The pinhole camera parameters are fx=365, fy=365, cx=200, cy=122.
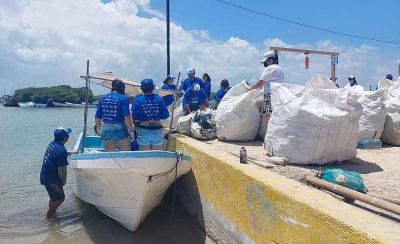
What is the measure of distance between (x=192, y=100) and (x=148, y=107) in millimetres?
3213

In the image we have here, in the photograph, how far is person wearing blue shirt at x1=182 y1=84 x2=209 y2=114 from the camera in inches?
341

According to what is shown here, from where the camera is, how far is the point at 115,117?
567cm

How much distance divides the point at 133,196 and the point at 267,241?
93.9 inches

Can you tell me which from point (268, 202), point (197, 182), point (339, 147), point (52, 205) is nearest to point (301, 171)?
point (339, 147)

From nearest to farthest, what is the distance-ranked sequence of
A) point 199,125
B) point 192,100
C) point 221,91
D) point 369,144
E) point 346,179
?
point 346,179, point 369,144, point 199,125, point 192,100, point 221,91

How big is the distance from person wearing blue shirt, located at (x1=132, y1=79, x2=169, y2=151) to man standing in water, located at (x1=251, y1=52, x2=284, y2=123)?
194 cm

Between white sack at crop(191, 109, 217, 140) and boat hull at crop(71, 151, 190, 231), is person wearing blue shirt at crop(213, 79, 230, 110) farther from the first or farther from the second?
boat hull at crop(71, 151, 190, 231)

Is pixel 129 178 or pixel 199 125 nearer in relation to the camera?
pixel 129 178

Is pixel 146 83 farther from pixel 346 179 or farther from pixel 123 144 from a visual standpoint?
pixel 346 179

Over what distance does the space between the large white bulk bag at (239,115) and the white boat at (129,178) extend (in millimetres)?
1521

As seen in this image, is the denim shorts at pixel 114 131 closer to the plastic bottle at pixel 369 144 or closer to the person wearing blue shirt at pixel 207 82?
the plastic bottle at pixel 369 144

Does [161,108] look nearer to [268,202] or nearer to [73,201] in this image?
[268,202]

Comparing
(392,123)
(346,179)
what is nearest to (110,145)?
(346,179)

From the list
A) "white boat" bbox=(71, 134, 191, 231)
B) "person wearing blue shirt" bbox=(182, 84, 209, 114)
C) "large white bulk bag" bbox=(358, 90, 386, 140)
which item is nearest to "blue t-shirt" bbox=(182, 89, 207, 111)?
"person wearing blue shirt" bbox=(182, 84, 209, 114)
